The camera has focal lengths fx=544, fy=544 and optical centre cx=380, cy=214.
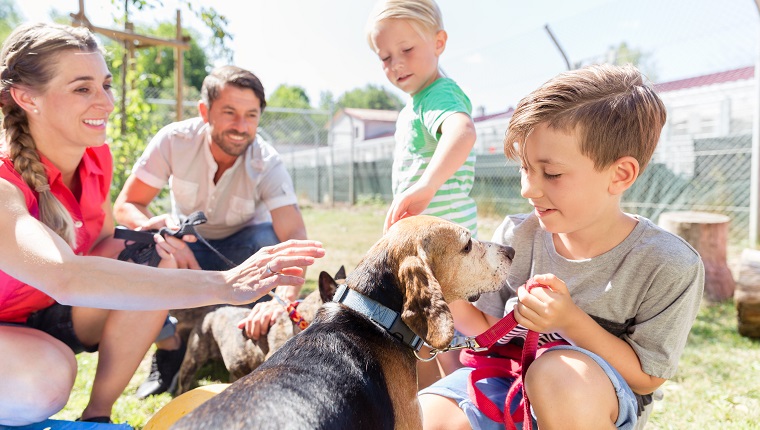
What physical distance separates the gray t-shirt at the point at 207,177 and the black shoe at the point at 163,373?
1.19 metres

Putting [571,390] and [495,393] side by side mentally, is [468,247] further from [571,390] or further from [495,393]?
[571,390]

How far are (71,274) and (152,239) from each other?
1.17 meters

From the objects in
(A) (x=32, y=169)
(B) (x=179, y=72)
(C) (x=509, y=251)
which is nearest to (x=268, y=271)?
(C) (x=509, y=251)

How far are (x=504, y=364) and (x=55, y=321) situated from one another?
2.64 m

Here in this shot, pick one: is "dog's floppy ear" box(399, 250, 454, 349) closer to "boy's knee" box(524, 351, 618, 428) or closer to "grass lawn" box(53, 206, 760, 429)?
"boy's knee" box(524, 351, 618, 428)

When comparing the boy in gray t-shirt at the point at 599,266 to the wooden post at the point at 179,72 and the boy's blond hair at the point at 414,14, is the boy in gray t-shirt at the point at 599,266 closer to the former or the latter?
the boy's blond hair at the point at 414,14

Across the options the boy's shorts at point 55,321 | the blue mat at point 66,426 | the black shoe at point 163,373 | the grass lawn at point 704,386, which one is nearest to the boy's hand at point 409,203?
the blue mat at point 66,426

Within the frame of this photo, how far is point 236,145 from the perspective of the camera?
4773 millimetres

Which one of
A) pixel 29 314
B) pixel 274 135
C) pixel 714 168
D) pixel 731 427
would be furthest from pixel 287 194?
pixel 274 135

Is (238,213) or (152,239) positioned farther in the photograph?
(238,213)

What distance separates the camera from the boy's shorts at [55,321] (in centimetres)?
326

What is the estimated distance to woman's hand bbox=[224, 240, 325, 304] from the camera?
8.31ft

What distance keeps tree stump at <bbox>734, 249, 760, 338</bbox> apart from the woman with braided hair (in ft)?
15.3

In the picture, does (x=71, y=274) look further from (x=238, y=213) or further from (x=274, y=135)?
(x=274, y=135)
